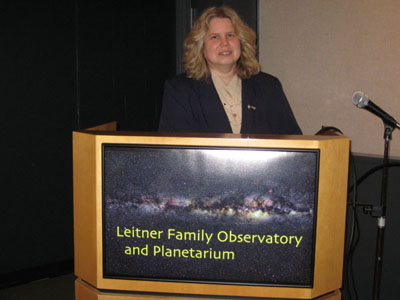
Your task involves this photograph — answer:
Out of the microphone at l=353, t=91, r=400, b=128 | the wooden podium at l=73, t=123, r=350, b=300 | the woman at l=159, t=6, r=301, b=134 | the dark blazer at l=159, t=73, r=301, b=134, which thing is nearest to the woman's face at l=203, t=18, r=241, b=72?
Result: the woman at l=159, t=6, r=301, b=134

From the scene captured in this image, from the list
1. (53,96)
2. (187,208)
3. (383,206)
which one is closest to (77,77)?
(53,96)

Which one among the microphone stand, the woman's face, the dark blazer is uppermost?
the woman's face

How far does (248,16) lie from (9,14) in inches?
66.5

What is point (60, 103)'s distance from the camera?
3.16m

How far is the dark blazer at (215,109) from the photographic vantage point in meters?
2.02

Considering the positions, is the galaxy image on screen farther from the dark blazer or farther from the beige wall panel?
the beige wall panel

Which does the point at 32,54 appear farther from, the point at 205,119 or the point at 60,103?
the point at 205,119

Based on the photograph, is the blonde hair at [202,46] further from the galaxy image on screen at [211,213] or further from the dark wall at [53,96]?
the dark wall at [53,96]

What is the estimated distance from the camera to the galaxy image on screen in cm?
120

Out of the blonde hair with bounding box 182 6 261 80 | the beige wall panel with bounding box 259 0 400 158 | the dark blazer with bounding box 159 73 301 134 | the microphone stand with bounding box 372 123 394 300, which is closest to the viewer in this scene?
the microphone stand with bounding box 372 123 394 300

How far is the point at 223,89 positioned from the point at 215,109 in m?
0.15

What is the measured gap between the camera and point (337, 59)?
2744mm

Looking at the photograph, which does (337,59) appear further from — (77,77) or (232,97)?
(77,77)

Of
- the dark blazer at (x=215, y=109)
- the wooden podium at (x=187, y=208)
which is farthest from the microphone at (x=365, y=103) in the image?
the dark blazer at (x=215, y=109)
